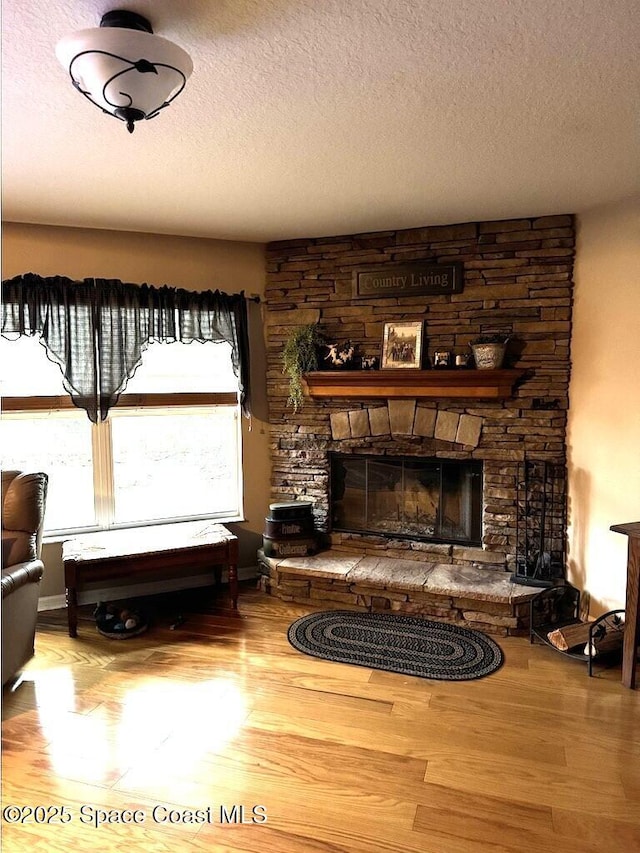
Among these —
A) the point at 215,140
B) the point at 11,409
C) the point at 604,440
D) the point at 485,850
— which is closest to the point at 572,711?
the point at 485,850

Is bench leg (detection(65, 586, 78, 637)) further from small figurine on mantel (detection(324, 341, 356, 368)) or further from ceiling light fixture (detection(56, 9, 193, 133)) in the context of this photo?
ceiling light fixture (detection(56, 9, 193, 133))

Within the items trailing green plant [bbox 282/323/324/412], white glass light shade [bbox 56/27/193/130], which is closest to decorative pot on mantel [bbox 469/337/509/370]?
trailing green plant [bbox 282/323/324/412]

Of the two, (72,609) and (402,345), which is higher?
(402,345)

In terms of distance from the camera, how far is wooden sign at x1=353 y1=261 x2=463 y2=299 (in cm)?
371

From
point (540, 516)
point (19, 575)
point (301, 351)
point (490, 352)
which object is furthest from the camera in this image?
point (301, 351)

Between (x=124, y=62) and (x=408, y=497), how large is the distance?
10.1 feet

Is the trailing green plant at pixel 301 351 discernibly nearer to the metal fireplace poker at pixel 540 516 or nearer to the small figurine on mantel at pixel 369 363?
the small figurine on mantel at pixel 369 363

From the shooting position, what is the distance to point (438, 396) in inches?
146

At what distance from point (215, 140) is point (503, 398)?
2243mm

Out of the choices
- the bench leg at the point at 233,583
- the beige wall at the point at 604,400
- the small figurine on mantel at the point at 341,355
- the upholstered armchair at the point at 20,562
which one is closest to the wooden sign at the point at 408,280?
the small figurine on mantel at the point at 341,355

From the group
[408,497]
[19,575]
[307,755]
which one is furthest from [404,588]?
[19,575]

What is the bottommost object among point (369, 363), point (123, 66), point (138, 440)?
point (138, 440)

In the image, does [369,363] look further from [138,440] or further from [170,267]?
[138,440]

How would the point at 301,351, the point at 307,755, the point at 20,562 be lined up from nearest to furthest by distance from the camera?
the point at 307,755 < the point at 20,562 < the point at 301,351
